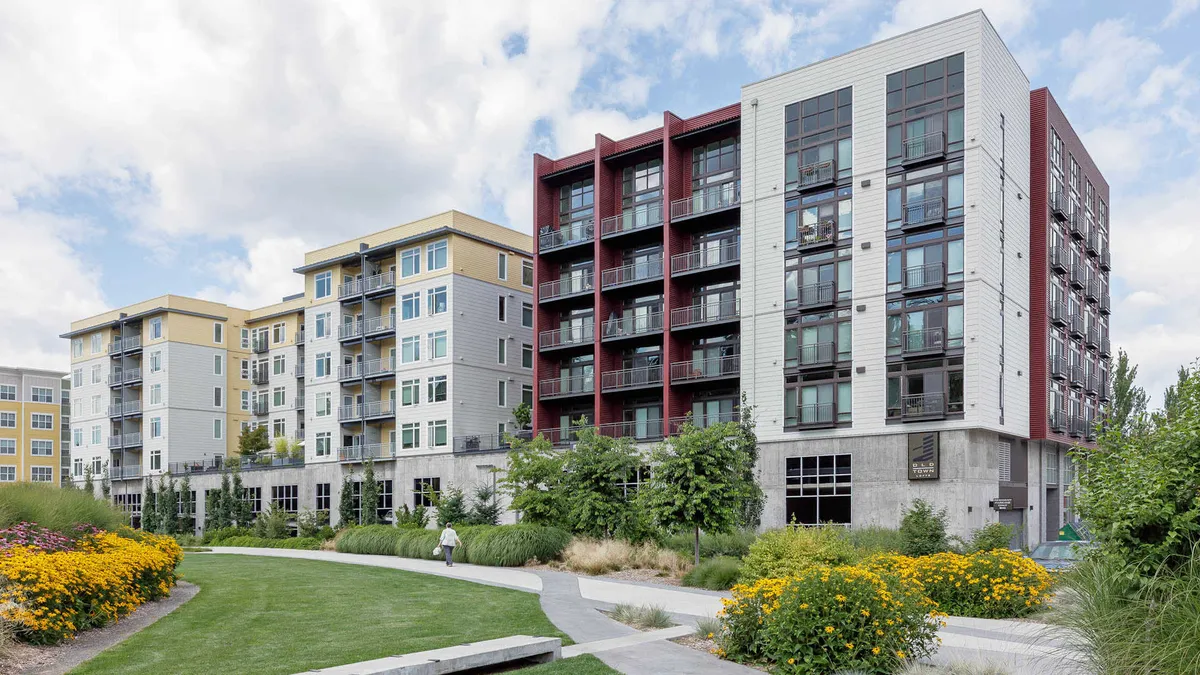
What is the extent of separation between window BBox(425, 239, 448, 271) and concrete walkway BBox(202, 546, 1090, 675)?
31.2 metres

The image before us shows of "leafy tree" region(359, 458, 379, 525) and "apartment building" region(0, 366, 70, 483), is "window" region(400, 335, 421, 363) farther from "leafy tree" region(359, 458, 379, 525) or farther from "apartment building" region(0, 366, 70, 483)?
"apartment building" region(0, 366, 70, 483)

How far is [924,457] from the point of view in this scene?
3647cm

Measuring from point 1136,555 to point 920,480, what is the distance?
28.5 meters

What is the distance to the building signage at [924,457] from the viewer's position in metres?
36.2

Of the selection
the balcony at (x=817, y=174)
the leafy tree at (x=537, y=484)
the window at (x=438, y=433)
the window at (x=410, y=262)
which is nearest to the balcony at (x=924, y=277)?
the balcony at (x=817, y=174)

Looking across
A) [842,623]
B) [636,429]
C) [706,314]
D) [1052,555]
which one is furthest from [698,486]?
[636,429]

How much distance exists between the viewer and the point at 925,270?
1479 inches

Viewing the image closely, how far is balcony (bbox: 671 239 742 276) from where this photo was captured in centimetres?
4378

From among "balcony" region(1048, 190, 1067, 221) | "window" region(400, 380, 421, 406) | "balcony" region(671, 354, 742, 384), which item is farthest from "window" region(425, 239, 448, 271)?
"balcony" region(1048, 190, 1067, 221)

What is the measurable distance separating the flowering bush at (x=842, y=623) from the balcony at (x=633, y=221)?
34665 mm

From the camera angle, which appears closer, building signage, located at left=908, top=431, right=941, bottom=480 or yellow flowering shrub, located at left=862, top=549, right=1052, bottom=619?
yellow flowering shrub, located at left=862, top=549, right=1052, bottom=619

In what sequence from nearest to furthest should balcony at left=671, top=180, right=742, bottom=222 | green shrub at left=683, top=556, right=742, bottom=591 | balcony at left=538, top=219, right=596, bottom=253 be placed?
green shrub at left=683, top=556, right=742, bottom=591
balcony at left=671, top=180, right=742, bottom=222
balcony at left=538, top=219, right=596, bottom=253

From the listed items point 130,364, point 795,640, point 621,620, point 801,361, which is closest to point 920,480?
point 801,361

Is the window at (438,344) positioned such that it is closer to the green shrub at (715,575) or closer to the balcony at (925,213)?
the balcony at (925,213)
